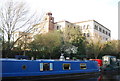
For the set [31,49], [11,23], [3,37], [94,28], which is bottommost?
[31,49]

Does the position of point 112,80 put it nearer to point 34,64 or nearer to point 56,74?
point 56,74

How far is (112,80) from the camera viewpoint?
13.1m

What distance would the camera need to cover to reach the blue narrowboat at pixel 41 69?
31.0 feet

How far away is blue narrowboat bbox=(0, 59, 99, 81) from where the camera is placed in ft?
31.0

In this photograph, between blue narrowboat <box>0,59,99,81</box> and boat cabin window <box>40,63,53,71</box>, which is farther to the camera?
boat cabin window <box>40,63,53,71</box>

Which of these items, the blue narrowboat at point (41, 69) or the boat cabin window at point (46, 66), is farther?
the boat cabin window at point (46, 66)

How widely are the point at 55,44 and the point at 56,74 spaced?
33.6 ft

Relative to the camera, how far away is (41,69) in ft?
36.0

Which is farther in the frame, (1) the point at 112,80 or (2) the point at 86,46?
(2) the point at 86,46

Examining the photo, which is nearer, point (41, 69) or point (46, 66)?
point (41, 69)

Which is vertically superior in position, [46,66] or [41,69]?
[46,66]

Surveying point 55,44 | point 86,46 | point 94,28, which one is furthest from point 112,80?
point 94,28

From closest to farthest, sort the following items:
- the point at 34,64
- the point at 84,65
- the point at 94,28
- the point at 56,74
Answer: the point at 34,64, the point at 56,74, the point at 84,65, the point at 94,28

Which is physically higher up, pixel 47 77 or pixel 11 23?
pixel 11 23
